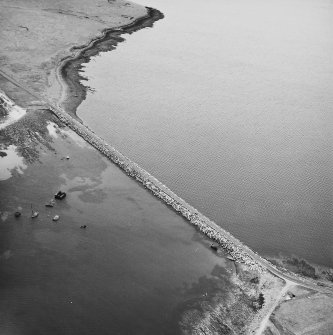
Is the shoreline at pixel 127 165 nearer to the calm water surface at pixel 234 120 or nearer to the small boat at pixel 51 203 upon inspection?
the calm water surface at pixel 234 120

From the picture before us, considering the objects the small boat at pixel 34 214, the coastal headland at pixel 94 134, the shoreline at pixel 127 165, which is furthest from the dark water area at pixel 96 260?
the coastal headland at pixel 94 134

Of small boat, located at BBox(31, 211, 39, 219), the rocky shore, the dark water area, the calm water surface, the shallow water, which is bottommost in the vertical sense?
the dark water area

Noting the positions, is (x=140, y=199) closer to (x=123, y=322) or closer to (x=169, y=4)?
(x=123, y=322)

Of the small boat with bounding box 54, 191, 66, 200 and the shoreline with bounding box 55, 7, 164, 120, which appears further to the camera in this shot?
the shoreline with bounding box 55, 7, 164, 120

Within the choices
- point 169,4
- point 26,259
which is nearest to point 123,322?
point 26,259

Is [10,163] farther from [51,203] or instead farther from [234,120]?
[234,120]

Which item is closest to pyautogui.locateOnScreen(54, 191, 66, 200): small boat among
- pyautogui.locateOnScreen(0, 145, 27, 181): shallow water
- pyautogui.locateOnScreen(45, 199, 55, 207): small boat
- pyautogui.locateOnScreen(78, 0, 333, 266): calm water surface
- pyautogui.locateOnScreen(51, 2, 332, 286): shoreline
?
pyautogui.locateOnScreen(45, 199, 55, 207): small boat

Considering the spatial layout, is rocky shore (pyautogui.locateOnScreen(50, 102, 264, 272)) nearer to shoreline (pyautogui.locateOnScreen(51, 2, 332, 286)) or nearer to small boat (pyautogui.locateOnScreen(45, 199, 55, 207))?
shoreline (pyautogui.locateOnScreen(51, 2, 332, 286))

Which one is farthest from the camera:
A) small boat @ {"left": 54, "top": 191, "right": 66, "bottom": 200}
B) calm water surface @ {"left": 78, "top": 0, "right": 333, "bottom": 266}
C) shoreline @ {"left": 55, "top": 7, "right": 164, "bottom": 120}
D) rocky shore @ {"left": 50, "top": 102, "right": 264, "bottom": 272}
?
shoreline @ {"left": 55, "top": 7, "right": 164, "bottom": 120}
